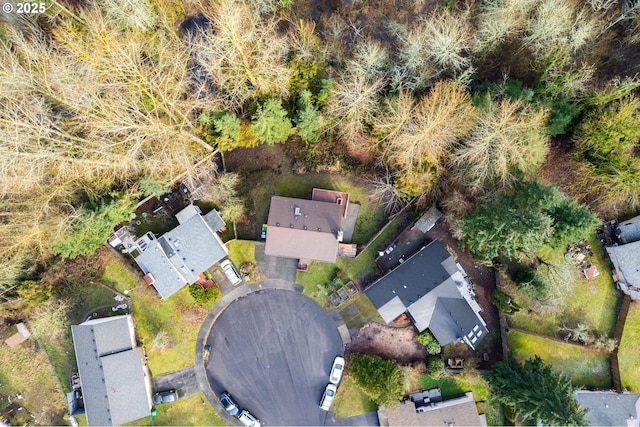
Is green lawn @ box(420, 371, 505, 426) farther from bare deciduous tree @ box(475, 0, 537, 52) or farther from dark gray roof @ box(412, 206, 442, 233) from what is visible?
bare deciduous tree @ box(475, 0, 537, 52)

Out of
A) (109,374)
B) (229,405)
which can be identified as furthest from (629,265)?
(109,374)

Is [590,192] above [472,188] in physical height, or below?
below

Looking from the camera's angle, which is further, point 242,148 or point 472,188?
point 242,148

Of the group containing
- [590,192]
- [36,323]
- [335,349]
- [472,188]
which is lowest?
[335,349]

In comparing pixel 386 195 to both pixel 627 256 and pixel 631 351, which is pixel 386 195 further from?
pixel 631 351

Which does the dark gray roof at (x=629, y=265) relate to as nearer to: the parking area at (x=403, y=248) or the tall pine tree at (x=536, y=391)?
the tall pine tree at (x=536, y=391)

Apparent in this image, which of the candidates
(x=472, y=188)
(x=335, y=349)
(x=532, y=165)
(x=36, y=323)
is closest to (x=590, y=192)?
(x=532, y=165)

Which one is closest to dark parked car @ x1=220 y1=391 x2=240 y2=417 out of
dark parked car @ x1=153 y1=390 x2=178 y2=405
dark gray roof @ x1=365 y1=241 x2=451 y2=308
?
dark parked car @ x1=153 y1=390 x2=178 y2=405

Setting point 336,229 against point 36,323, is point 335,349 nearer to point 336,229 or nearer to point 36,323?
point 336,229
